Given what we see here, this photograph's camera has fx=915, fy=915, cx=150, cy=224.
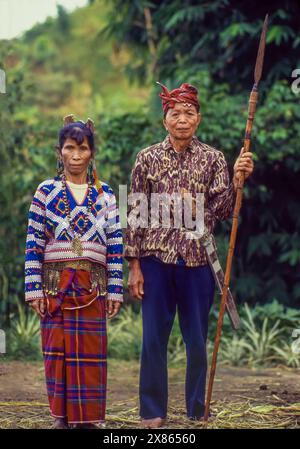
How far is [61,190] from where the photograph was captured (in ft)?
15.8

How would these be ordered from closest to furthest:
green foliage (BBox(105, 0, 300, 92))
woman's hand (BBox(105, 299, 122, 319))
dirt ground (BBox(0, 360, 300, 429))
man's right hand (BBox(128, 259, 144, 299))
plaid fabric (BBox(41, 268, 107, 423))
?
plaid fabric (BBox(41, 268, 107, 423)), woman's hand (BBox(105, 299, 122, 319)), man's right hand (BBox(128, 259, 144, 299)), dirt ground (BBox(0, 360, 300, 429)), green foliage (BBox(105, 0, 300, 92))

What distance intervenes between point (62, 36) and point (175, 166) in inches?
844

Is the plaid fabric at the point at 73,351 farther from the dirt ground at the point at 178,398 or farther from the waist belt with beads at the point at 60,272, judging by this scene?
the dirt ground at the point at 178,398

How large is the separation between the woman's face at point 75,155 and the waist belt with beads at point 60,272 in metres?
0.48

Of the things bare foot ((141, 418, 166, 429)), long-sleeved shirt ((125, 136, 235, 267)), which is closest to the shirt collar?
long-sleeved shirt ((125, 136, 235, 267))

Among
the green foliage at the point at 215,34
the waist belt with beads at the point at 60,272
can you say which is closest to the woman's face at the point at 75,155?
the waist belt with beads at the point at 60,272

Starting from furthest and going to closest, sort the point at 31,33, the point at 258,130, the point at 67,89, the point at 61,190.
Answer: the point at 31,33, the point at 67,89, the point at 258,130, the point at 61,190

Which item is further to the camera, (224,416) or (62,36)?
(62,36)

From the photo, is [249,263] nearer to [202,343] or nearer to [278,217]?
[278,217]

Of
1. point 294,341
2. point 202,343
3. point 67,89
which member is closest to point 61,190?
point 202,343

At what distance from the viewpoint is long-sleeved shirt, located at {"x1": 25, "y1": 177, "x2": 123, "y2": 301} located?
4785mm

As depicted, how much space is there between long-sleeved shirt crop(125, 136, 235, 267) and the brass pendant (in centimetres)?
33

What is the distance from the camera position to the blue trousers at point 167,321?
4992mm

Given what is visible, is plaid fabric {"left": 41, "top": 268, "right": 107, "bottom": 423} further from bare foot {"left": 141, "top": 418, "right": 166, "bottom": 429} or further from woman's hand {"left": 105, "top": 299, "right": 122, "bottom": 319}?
bare foot {"left": 141, "top": 418, "right": 166, "bottom": 429}
